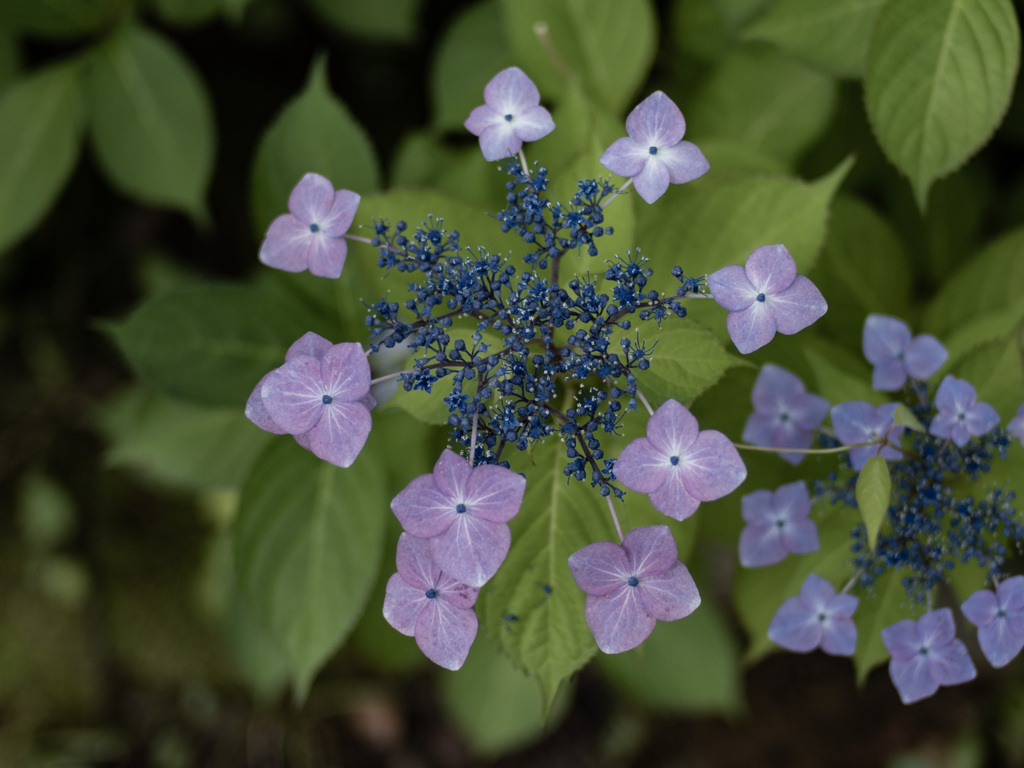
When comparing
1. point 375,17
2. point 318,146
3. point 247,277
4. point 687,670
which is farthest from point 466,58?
point 687,670

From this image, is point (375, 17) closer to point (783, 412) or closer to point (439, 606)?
point (783, 412)

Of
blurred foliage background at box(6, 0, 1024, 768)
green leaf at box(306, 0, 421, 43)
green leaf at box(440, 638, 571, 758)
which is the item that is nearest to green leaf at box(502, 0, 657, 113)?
blurred foliage background at box(6, 0, 1024, 768)

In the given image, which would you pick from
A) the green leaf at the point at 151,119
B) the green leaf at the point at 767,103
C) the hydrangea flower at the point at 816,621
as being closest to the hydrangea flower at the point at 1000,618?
the hydrangea flower at the point at 816,621

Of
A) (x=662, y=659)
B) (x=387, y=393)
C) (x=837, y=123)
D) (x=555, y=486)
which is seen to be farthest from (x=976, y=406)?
(x=662, y=659)

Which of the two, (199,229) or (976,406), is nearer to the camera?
(976,406)

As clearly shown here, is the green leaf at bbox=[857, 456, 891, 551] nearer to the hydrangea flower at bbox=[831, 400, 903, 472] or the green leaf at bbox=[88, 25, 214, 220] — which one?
the hydrangea flower at bbox=[831, 400, 903, 472]

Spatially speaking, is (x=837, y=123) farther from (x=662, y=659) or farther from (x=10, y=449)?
(x=10, y=449)
